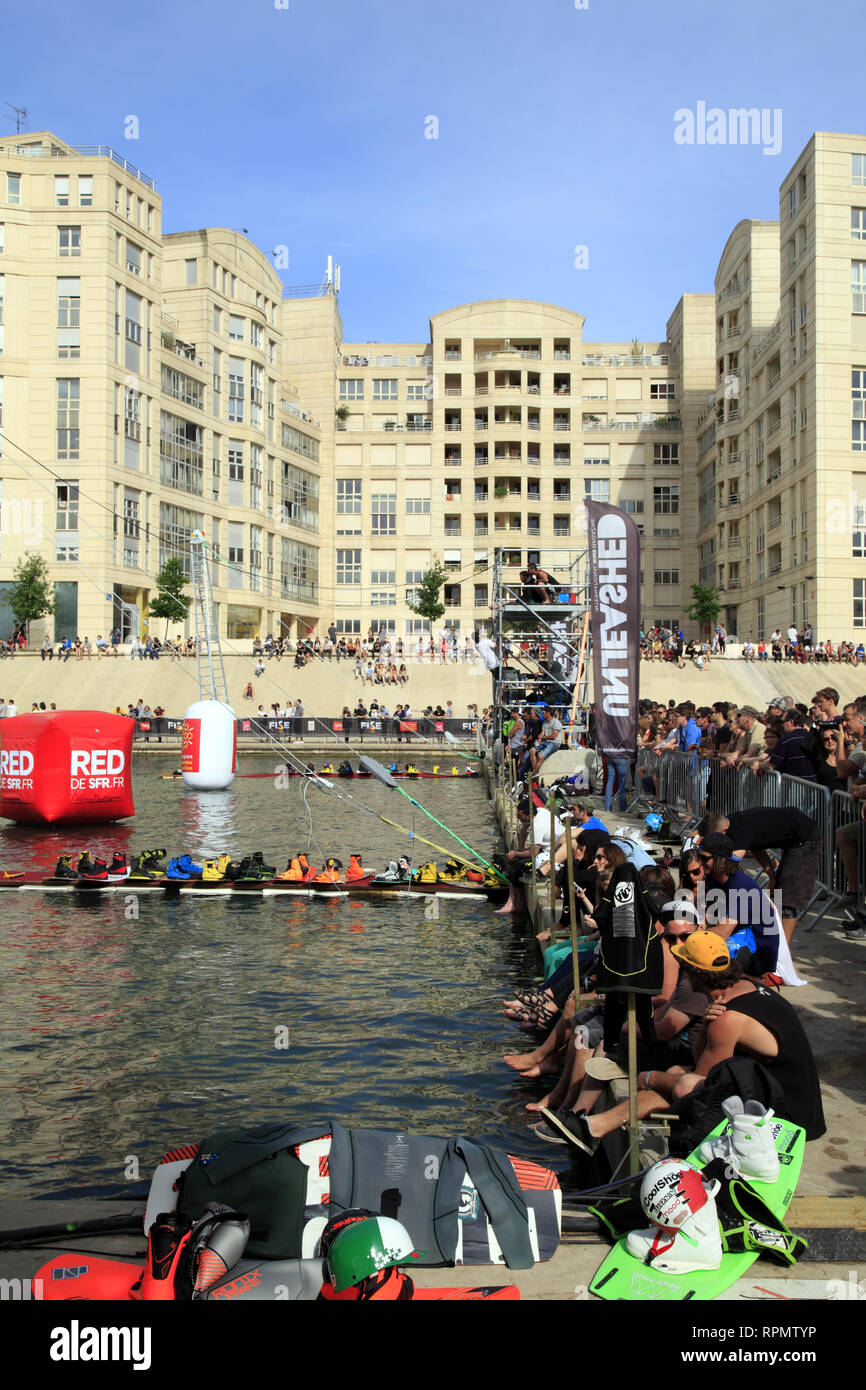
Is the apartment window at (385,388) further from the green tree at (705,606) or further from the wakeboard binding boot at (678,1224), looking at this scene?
the wakeboard binding boot at (678,1224)

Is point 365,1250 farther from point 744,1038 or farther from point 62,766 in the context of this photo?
point 62,766

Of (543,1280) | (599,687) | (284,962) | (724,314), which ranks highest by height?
(724,314)

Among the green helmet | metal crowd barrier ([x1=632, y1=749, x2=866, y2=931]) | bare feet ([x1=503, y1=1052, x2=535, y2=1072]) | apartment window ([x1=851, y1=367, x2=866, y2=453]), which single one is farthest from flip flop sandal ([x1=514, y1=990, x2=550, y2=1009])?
apartment window ([x1=851, y1=367, x2=866, y2=453])

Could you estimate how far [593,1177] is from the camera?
735cm

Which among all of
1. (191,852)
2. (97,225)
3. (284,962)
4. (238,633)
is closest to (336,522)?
(238,633)

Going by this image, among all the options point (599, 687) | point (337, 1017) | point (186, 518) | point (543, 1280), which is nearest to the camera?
point (543, 1280)

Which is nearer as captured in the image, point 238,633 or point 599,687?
point 599,687

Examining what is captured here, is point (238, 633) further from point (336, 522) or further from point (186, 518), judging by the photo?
point (336, 522)

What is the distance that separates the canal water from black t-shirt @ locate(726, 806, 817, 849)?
118 inches

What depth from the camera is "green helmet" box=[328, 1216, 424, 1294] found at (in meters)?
4.66

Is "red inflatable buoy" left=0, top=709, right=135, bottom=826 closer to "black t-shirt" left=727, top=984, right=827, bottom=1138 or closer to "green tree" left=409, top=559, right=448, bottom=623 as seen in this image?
"black t-shirt" left=727, top=984, right=827, bottom=1138

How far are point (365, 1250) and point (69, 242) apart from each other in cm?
6701

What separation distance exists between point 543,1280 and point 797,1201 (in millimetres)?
1342

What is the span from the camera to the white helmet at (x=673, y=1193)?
4.90 metres
